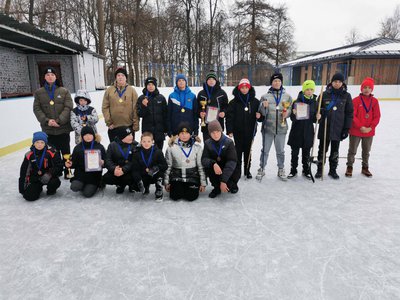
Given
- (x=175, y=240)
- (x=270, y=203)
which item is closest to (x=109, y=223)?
(x=175, y=240)

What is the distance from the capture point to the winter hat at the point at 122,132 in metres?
3.56

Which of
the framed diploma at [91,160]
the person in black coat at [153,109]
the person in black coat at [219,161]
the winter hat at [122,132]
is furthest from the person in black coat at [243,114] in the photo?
the framed diploma at [91,160]

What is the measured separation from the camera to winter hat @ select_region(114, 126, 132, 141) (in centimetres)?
356

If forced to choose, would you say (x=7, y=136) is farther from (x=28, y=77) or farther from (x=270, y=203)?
(x=28, y=77)

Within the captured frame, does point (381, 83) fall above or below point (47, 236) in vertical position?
above

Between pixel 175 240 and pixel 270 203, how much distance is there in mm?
1305

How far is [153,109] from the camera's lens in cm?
400

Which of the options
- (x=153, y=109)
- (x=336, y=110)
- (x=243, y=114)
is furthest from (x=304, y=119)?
(x=153, y=109)

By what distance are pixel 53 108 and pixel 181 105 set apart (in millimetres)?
1737

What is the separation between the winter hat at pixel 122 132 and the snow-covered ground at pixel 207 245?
0.72 meters

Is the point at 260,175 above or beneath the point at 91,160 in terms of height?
beneath

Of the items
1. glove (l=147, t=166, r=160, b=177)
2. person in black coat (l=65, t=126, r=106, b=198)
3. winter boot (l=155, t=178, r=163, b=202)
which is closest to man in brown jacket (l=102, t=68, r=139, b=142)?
person in black coat (l=65, t=126, r=106, b=198)

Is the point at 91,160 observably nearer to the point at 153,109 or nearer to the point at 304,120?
the point at 153,109

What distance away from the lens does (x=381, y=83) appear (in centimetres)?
1778
